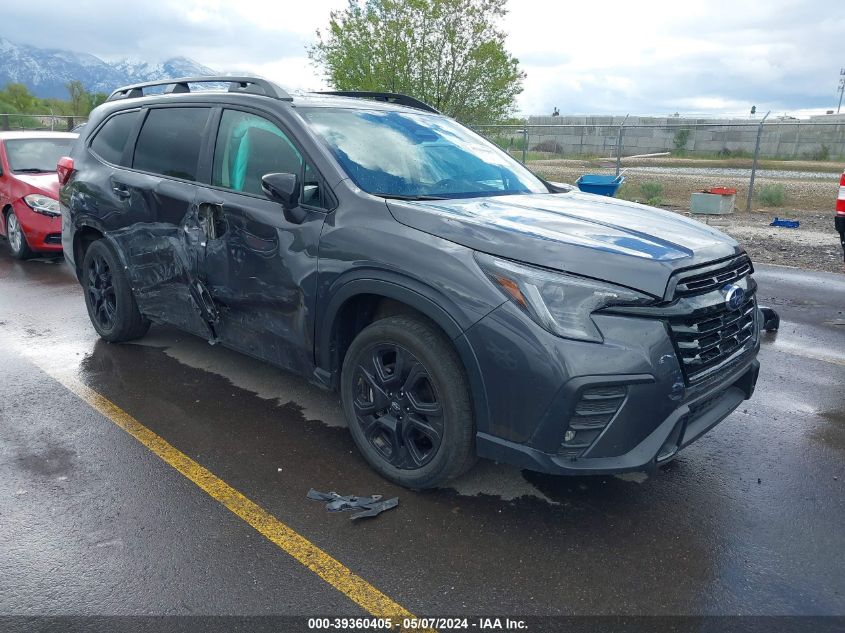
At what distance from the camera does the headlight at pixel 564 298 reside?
8.76ft

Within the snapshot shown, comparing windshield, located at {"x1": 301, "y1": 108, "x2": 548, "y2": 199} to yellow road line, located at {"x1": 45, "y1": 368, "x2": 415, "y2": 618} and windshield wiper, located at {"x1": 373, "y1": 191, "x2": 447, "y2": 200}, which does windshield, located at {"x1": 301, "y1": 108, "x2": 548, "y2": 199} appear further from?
yellow road line, located at {"x1": 45, "y1": 368, "x2": 415, "y2": 618}

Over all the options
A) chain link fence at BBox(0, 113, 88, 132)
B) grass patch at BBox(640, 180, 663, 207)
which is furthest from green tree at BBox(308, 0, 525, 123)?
chain link fence at BBox(0, 113, 88, 132)

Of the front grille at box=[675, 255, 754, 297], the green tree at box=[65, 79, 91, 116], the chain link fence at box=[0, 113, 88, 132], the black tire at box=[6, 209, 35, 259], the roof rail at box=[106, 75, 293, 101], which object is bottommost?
the black tire at box=[6, 209, 35, 259]

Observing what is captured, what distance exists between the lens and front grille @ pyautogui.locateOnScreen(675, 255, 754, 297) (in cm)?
283

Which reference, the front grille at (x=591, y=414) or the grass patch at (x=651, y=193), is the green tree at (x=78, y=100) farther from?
the front grille at (x=591, y=414)

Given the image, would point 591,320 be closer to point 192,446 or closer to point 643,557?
point 643,557

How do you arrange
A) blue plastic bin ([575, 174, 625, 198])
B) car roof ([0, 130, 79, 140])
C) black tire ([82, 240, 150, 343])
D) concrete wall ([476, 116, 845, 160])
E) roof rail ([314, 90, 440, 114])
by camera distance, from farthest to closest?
concrete wall ([476, 116, 845, 160]) → blue plastic bin ([575, 174, 625, 198]) → car roof ([0, 130, 79, 140]) → black tire ([82, 240, 150, 343]) → roof rail ([314, 90, 440, 114])

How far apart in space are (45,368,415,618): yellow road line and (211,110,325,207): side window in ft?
4.95

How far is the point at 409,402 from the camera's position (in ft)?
10.4

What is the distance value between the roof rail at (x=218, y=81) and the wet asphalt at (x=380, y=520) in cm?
192

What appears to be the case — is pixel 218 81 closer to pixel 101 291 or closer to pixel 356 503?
pixel 101 291

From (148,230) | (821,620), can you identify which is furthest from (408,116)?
(821,620)

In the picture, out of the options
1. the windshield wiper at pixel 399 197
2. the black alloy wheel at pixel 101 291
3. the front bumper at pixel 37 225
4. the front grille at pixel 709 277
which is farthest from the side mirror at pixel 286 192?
the front bumper at pixel 37 225

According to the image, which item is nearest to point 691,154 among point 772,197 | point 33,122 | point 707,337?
point 772,197
